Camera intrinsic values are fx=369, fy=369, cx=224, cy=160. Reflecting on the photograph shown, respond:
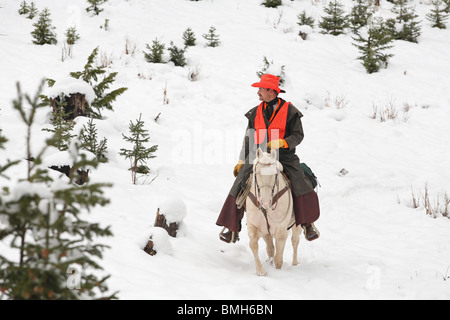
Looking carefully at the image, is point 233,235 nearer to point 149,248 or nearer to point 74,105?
point 149,248

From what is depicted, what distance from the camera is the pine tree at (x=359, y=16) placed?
15.6 meters

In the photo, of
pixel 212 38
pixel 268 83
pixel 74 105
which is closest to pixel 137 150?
pixel 74 105

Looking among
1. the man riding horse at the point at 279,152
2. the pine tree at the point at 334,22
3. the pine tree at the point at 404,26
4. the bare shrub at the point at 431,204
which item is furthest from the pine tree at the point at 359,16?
the man riding horse at the point at 279,152

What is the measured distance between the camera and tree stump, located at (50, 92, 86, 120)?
757 cm

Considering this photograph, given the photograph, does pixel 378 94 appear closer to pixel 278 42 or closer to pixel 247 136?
pixel 278 42

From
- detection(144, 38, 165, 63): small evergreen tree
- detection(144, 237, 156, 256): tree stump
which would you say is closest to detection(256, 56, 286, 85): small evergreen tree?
detection(144, 38, 165, 63): small evergreen tree

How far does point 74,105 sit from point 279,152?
481cm

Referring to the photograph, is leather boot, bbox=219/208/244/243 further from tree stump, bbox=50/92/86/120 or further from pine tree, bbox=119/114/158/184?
tree stump, bbox=50/92/86/120

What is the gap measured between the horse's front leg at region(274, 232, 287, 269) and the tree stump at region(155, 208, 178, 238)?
1450 millimetres

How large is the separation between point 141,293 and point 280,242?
2.17 metres

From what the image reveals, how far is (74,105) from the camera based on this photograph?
7.66 meters

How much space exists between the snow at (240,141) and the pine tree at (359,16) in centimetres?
108

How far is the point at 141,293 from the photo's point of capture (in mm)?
3227
